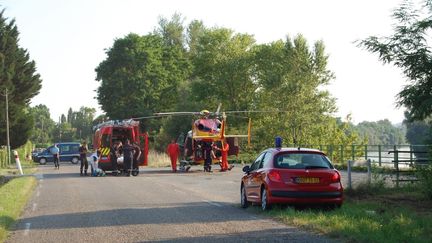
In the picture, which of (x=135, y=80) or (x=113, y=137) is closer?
(x=113, y=137)

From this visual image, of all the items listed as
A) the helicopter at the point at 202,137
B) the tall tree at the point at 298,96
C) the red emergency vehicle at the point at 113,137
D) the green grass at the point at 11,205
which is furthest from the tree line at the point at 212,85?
the green grass at the point at 11,205

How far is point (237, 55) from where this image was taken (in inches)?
2694

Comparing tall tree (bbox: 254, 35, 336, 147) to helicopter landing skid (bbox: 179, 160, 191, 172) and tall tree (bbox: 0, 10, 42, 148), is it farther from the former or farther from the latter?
tall tree (bbox: 0, 10, 42, 148)

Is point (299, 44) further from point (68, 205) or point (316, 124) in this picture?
point (68, 205)

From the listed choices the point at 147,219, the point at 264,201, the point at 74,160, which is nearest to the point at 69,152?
the point at 74,160

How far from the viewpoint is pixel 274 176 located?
13.7 m

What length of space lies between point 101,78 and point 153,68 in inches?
251

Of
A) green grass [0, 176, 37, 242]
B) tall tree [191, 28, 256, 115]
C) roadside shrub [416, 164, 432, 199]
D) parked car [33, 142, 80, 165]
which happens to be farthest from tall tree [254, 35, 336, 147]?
roadside shrub [416, 164, 432, 199]

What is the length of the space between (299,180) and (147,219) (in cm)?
339

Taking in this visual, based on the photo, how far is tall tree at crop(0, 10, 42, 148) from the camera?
58.9 m

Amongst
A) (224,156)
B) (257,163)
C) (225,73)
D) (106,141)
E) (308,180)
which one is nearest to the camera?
(308,180)

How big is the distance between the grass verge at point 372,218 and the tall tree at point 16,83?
156ft

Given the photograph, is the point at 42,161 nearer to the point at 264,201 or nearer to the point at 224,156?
the point at 224,156

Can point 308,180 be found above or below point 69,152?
below
